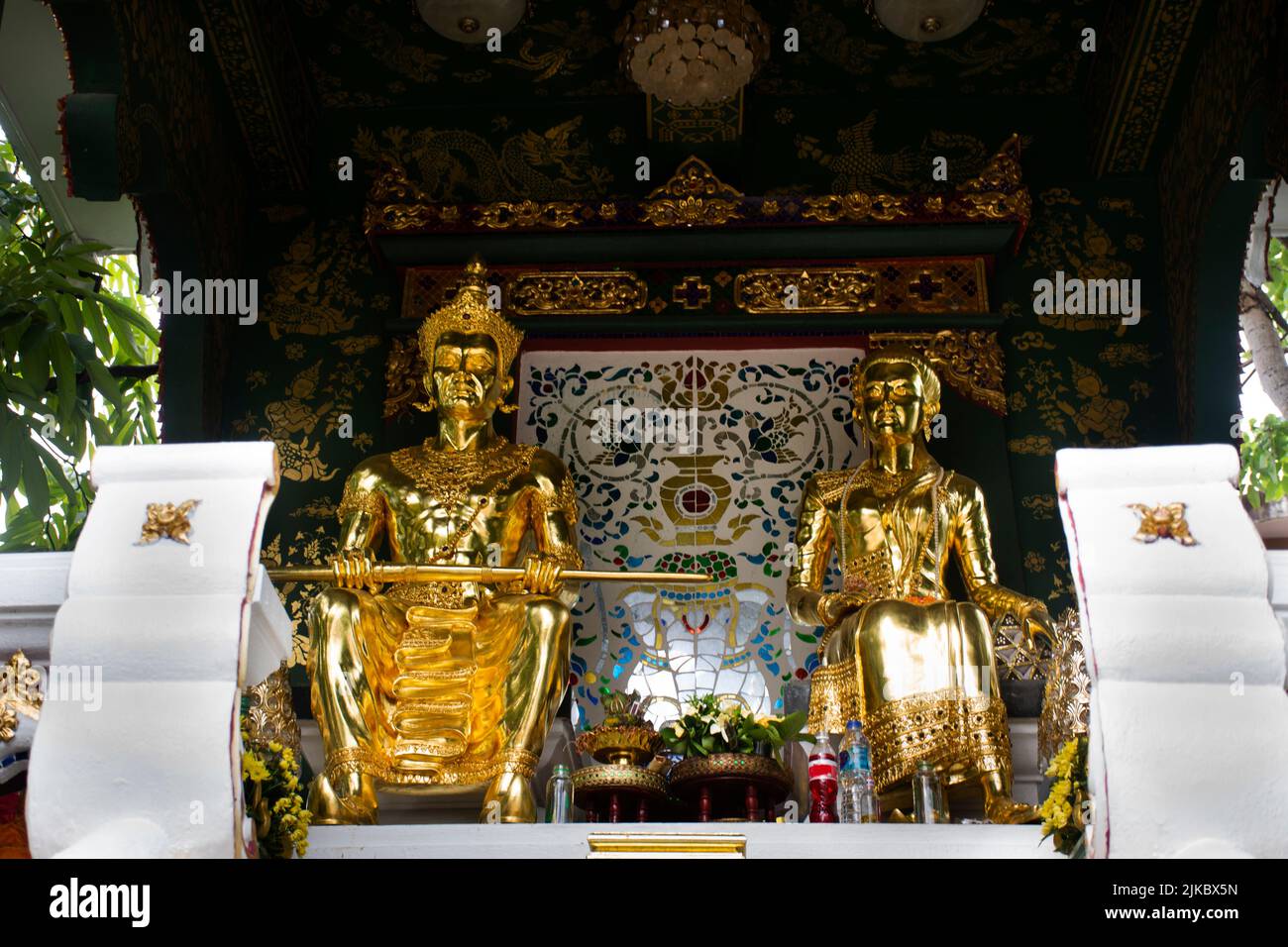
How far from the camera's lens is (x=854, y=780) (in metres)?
4.86

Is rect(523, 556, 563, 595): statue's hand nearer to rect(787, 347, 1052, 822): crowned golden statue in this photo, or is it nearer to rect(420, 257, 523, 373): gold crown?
rect(787, 347, 1052, 822): crowned golden statue

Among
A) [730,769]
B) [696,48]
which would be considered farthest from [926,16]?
[730,769]

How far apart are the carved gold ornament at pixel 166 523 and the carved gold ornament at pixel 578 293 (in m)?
3.49

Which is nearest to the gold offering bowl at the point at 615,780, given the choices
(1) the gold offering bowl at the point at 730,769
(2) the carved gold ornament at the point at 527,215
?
(1) the gold offering bowl at the point at 730,769

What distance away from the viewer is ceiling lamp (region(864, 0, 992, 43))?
21.9 ft

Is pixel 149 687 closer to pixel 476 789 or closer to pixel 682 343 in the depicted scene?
pixel 476 789

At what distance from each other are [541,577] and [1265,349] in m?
4.36

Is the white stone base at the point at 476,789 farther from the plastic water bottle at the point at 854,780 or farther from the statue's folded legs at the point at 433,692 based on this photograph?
the plastic water bottle at the point at 854,780

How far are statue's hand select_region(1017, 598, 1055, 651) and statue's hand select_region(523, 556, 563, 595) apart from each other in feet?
4.59

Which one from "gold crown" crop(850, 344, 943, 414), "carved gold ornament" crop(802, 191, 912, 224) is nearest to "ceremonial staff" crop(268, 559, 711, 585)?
"gold crown" crop(850, 344, 943, 414)

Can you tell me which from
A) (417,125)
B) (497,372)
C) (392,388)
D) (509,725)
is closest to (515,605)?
(509,725)

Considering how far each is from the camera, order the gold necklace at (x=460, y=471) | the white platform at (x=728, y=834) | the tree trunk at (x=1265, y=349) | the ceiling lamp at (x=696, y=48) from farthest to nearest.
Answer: the tree trunk at (x=1265, y=349), the ceiling lamp at (x=696, y=48), the gold necklace at (x=460, y=471), the white platform at (x=728, y=834)

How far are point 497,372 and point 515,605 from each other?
1056 mm

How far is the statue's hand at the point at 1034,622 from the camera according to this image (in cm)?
566
